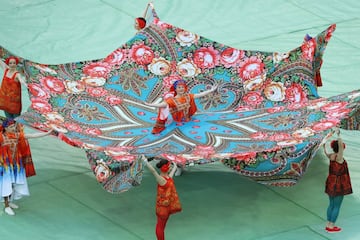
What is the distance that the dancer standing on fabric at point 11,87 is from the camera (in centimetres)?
1664

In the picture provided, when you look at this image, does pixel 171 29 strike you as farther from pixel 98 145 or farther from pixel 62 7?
pixel 62 7

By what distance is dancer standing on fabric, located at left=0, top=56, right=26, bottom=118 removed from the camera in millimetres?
16641

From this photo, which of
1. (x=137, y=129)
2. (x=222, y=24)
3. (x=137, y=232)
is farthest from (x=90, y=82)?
(x=222, y=24)

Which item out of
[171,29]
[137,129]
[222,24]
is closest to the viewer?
[137,129]

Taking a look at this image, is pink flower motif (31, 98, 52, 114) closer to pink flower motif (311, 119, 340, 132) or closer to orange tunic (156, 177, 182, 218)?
orange tunic (156, 177, 182, 218)

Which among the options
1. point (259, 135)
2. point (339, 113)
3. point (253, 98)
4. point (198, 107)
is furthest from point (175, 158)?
point (253, 98)

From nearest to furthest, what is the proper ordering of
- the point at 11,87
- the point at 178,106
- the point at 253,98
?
1. the point at 178,106
2. the point at 11,87
3. the point at 253,98

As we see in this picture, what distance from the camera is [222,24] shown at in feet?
73.4

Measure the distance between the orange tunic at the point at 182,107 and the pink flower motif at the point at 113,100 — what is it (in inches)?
39.4

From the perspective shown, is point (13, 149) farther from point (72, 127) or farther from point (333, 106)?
point (333, 106)

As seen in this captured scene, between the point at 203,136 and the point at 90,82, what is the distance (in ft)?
6.60

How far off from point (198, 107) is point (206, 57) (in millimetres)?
932

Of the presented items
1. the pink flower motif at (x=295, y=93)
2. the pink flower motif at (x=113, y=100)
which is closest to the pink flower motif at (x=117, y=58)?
the pink flower motif at (x=113, y=100)

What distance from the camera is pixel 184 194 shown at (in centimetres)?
1633
